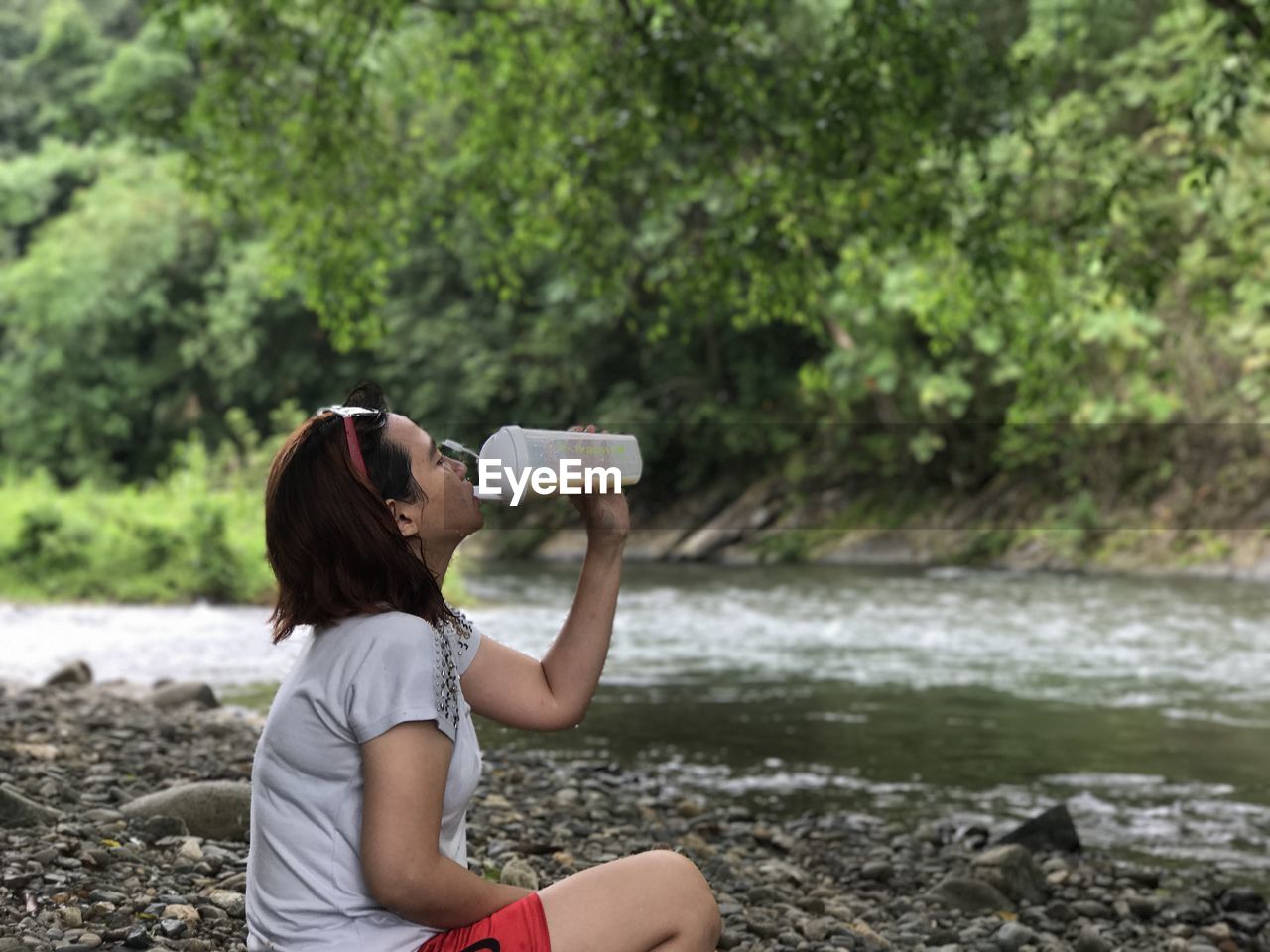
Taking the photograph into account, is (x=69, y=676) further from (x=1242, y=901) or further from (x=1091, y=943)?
(x=1242, y=901)

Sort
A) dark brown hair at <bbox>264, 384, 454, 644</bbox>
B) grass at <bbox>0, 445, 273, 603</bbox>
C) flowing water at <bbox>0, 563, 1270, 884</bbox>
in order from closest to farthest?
dark brown hair at <bbox>264, 384, 454, 644</bbox> < flowing water at <bbox>0, 563, 1270, 884</bbox> < grass at <bbox>0, 445, 273, 603</bbox>

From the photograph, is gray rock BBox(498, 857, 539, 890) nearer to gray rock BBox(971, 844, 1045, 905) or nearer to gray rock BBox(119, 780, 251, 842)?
gray rock BBox(119, 780, 251, 842)

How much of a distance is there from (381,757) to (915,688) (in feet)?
32.6

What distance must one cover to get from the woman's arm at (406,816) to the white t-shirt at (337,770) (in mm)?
27

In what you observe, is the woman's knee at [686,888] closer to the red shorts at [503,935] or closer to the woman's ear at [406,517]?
the red shorts at [503,935]

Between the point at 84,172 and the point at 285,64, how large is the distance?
32.9 m

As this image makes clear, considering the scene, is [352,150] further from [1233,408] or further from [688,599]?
[1233,408]

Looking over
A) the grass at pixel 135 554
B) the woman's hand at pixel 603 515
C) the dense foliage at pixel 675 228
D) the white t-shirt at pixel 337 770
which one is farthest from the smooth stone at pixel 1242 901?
the grass at pixel 135 554

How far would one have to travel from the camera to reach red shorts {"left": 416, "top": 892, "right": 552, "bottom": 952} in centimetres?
228

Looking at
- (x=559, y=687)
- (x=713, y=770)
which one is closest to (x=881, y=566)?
(x=713, y=770)

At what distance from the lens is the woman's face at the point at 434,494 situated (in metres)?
2.36

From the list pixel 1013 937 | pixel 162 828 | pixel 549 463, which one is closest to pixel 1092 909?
pixel 1013 937

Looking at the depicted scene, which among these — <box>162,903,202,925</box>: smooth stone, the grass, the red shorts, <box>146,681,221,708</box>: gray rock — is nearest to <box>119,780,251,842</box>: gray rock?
<box>162,903,202,925</box>: smooth stone

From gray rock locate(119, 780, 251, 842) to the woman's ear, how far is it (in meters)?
2.83
